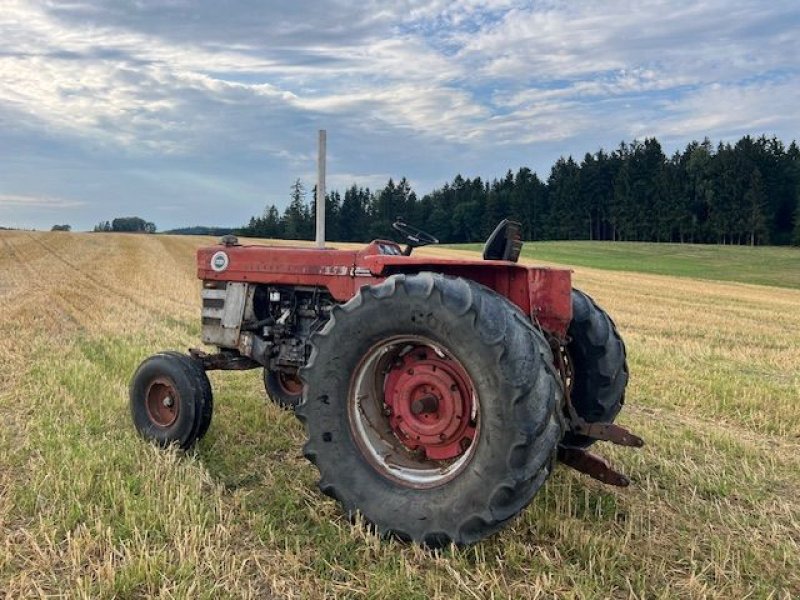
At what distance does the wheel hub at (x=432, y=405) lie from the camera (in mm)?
3326

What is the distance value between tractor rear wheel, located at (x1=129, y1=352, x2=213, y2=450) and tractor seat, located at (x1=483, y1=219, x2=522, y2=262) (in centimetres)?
210

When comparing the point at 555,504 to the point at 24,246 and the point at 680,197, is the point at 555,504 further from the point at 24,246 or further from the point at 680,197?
the point at 680,197

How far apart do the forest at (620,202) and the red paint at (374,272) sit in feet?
174

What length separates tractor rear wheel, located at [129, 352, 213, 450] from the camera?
4453 millimetres

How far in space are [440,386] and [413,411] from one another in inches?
7.5

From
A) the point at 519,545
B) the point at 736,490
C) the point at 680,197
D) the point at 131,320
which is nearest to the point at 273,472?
the point at 519,545

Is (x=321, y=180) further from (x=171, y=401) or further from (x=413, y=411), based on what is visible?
(x=413, y=411)

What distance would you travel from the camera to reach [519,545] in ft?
10.4

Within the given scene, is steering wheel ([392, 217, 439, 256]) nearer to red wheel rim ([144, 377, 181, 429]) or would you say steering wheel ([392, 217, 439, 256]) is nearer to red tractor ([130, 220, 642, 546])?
red tractor ([130, 220, 642, 546])

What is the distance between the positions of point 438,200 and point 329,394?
7833cm

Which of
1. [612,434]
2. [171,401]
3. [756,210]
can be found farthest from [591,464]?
[756,210]

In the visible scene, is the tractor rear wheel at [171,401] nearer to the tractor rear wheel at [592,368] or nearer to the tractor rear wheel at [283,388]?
the tractor rear wheel at [283,388]

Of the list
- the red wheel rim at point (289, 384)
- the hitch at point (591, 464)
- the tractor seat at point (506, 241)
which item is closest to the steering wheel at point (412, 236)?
the tractor seat at point (506, 241)

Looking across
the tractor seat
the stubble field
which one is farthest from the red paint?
the stubble field
